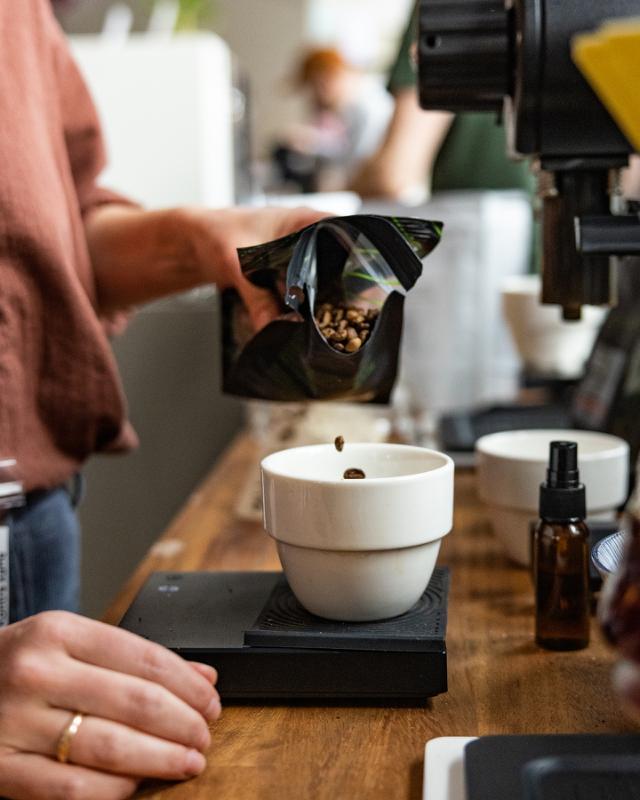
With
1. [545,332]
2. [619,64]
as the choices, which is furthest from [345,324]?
[545,332]

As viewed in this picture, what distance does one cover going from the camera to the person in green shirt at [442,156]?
6.34 feet

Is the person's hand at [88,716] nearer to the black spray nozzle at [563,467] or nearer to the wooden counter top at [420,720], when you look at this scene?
the wooden counter top at [420,720]

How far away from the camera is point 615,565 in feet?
1.93

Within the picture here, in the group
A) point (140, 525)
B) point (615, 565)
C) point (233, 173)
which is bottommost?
point (140, 525)

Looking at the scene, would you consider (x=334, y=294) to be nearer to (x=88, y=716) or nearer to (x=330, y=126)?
(x=88, y=716)

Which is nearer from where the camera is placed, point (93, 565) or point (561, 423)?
point (561, 423)

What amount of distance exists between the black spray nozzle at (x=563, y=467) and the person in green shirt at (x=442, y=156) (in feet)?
4.22

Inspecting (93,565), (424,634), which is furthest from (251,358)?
(93,565)

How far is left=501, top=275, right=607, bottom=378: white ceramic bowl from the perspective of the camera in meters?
1.48

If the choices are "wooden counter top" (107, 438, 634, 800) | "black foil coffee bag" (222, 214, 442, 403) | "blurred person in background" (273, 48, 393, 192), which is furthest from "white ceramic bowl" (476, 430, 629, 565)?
"blurred person in background" (273, 48, 393, 192)

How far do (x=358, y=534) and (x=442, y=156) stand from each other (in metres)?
1.52

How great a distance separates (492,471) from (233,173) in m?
1.38

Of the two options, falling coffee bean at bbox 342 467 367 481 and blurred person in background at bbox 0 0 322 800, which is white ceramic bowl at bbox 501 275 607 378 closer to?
blurred person in background at bbox 0 0 322 800

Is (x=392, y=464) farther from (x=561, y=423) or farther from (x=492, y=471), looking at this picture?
(x=561, y=423)
